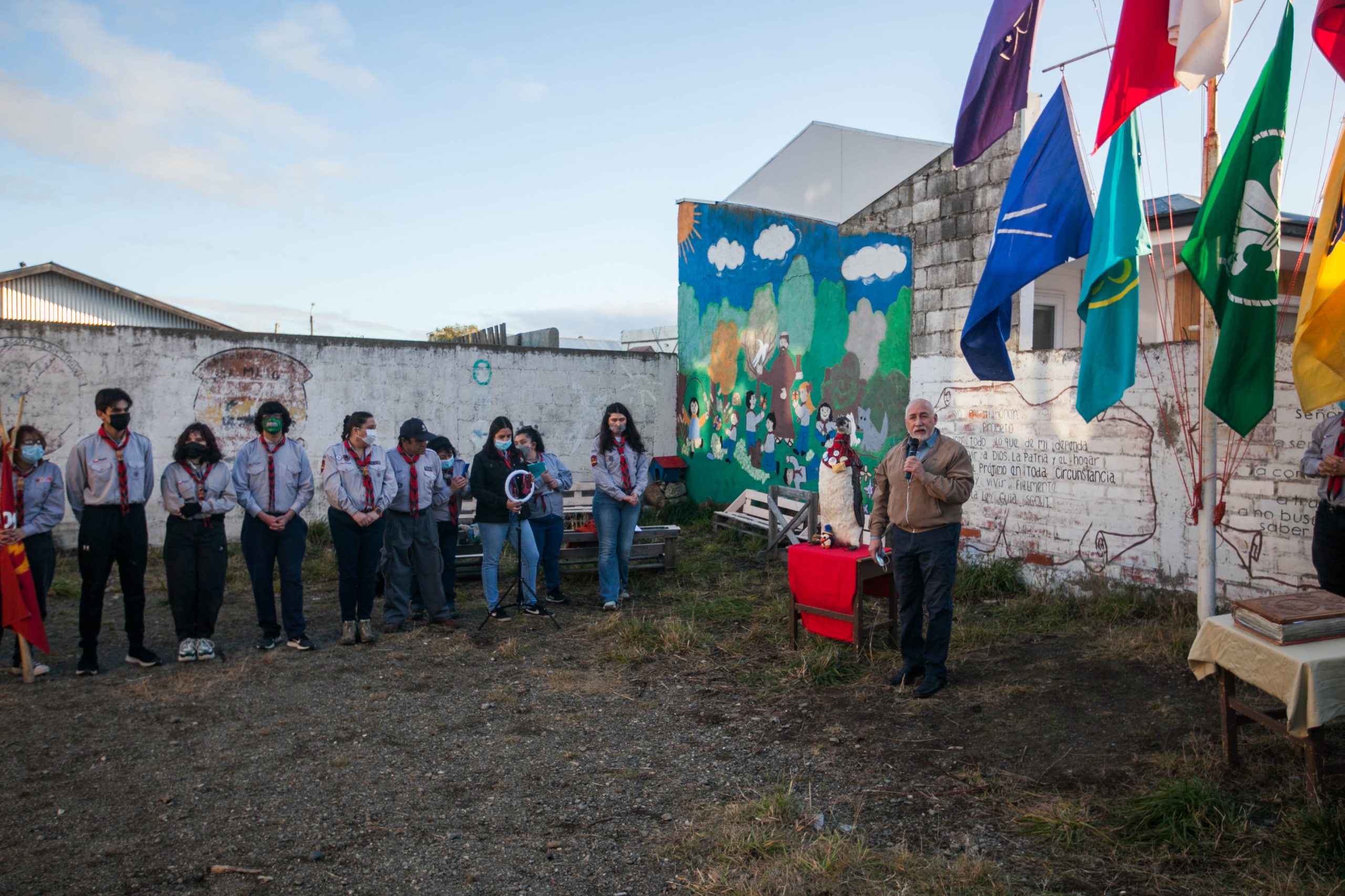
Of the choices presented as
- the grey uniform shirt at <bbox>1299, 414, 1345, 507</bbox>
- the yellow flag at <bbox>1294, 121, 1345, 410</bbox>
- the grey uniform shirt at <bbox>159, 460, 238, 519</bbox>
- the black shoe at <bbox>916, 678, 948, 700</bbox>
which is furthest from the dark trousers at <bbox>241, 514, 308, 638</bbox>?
the grey uniform shirt at <bbox>1299, 414, 1345, 507</bbox>

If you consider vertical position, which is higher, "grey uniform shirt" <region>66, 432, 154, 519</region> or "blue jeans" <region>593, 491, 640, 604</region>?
"grey uniform shirt" <region>66, 432, 154, 519</region>

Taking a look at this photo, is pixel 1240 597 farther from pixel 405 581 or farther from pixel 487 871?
pixel 405 581

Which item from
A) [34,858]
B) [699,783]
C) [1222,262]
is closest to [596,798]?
[699,783]

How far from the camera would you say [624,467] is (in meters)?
8.07

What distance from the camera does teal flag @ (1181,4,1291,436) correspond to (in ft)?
16.1

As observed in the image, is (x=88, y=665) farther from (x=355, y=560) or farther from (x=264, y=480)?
(x=355, y=560)

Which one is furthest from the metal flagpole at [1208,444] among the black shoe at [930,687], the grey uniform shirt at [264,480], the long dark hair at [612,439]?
the grey uniform shirt at [264,480]

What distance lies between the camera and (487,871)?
358cm

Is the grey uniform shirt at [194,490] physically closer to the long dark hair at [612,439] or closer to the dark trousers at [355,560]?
the dark trousers at [355,560]

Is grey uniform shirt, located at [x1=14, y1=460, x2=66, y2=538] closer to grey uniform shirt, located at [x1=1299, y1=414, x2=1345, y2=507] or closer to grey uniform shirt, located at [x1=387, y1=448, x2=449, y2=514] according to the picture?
grey uniform shirt, located at [x1=387, y1=448, x2=449, y2=514]

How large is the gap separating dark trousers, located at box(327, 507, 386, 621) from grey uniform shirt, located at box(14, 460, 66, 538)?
5.94 feet

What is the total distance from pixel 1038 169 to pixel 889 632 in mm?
3421

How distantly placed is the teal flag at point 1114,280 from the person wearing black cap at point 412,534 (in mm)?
4958

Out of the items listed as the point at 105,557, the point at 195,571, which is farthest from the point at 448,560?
the point at 105,557
